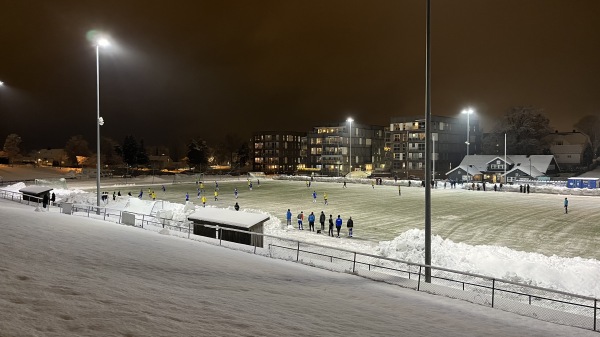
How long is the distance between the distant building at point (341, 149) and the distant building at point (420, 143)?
11980 mm

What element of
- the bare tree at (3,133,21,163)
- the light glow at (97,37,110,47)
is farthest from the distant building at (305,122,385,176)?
the light glow at (97,37,110,47)

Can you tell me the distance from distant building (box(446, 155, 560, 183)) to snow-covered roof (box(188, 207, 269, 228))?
6065 cm

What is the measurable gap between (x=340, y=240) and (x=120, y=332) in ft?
62.6

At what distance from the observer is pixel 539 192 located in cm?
5288

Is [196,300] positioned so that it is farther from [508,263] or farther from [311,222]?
[311,222]

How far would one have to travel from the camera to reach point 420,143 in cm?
9419

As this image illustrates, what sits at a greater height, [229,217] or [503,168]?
[503,168]

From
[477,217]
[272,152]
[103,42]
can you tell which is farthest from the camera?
[272,152]

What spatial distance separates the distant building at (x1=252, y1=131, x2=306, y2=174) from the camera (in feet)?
422

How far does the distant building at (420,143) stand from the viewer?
93875mm

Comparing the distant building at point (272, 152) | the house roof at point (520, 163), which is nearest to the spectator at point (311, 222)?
the house roof at point (520, 163)

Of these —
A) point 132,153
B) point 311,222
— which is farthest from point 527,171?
point 132,153

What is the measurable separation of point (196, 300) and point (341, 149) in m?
103

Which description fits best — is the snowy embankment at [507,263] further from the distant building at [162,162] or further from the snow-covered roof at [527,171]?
the distant building at [162,162]
